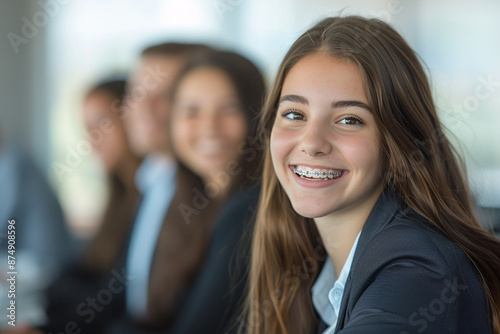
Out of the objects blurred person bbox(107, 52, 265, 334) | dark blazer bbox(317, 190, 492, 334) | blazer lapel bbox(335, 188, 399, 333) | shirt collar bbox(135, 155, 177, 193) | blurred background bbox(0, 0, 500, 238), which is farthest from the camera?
shirt collar bbox(135, 155, 177, 193)

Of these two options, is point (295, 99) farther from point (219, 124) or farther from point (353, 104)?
point (219, 124)

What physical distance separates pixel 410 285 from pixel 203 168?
5.22ft

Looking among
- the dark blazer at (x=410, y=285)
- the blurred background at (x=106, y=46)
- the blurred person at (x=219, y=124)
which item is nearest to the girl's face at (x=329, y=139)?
the dark blazer at (x=410, y=285)

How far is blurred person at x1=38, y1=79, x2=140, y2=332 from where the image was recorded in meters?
2.66

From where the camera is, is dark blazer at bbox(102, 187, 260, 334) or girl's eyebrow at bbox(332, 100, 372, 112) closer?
girl's eyebrow at bbox(332, 100, 372, 112)

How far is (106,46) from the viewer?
2.69 metres

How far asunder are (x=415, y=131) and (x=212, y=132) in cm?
129

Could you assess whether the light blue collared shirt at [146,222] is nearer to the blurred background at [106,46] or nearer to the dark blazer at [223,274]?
the blurred background at [106,46]

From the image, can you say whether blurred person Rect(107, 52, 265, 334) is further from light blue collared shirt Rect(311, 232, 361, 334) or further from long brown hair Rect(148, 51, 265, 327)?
light blue collared shirt Rect(311, 232, 361, 334)

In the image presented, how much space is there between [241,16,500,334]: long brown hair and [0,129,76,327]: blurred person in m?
1.43

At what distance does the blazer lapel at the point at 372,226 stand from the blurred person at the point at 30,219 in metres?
1.73

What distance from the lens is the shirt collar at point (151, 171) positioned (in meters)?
2.63

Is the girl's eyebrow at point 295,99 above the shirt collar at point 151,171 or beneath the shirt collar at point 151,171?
above

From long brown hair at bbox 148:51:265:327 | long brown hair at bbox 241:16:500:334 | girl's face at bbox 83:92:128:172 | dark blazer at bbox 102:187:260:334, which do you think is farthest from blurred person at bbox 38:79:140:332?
long brown hair at bbox 241:16:500:334
